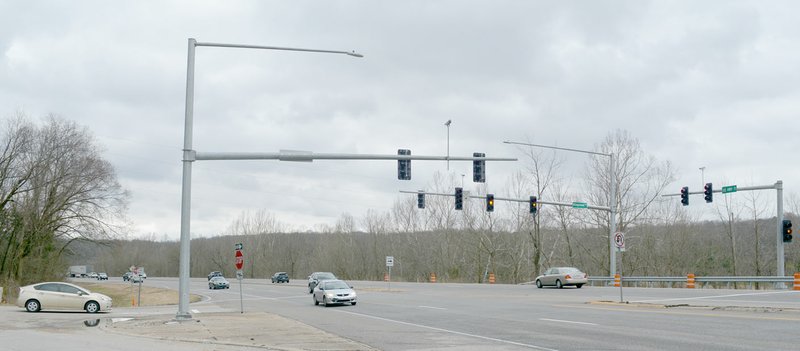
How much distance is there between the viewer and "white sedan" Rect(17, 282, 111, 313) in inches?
1243

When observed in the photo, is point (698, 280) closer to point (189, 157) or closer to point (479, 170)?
point (479, 170)

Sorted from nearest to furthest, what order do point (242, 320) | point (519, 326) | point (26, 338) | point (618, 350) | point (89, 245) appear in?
point (618, 350) < point (26, 338) < point (519, 326) < point (242, 320) < point (89, 245)

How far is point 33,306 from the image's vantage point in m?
31.5

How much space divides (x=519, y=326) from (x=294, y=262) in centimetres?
11290

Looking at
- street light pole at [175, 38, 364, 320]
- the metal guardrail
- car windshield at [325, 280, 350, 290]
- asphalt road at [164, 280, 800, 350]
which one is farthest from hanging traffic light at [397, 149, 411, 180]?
the metal guardrail

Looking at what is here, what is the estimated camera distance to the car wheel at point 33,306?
31438 millimetres

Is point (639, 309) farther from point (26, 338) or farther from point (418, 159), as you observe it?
point (26, 338)

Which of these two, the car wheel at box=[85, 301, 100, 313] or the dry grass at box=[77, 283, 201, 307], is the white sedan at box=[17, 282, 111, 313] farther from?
the dry grass at box=[77, 283, 201, 307]

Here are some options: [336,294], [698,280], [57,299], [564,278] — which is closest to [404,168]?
[336,294]

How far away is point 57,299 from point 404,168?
1807 cm

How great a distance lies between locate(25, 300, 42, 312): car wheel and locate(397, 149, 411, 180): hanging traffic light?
721 inches

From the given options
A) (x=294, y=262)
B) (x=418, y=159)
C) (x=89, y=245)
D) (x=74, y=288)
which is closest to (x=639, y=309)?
(x=418, y=159)

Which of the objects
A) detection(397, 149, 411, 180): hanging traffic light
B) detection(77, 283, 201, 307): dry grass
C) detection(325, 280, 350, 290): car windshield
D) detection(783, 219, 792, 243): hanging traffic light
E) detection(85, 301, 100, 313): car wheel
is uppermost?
detection(397, 149, 411, 180): hanging traffic light

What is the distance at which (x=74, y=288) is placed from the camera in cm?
3250
